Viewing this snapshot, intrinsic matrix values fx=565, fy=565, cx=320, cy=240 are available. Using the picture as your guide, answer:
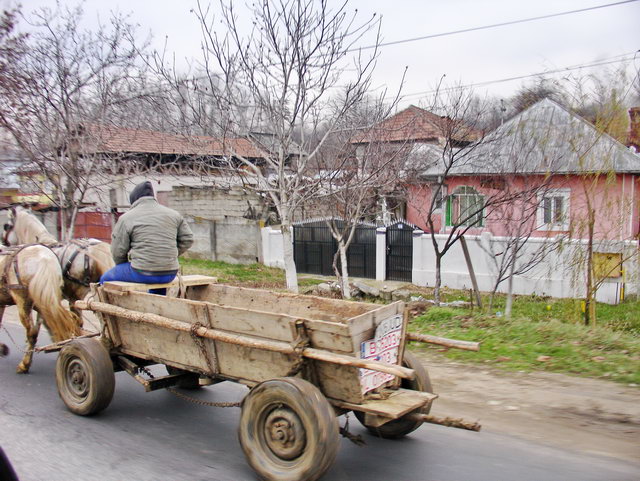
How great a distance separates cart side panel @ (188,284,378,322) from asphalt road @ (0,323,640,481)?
1.05 meters

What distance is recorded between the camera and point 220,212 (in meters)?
22.9

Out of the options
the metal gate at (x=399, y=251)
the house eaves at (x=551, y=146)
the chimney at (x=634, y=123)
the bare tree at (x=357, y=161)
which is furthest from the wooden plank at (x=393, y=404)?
the metal gate at (x=399, y=251)

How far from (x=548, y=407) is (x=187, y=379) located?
3469 millimetres

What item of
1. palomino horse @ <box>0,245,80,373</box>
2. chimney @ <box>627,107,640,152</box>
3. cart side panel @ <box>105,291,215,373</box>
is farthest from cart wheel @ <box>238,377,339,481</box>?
chimney @ <box>627,107,640,152</box>

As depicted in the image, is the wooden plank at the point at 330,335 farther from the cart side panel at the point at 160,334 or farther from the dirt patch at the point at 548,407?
the dirt patch at the point at 548,407

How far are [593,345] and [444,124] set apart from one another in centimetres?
585

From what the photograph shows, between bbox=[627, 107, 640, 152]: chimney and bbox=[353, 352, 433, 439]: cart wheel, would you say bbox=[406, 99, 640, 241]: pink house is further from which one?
bbox=[353, 352, 433, 439]: cart wheel

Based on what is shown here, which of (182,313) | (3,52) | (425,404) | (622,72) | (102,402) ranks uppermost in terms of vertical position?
(3,52)

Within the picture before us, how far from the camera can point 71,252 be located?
7.23m

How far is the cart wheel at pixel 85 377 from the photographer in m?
5.02

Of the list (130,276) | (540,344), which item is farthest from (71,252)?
(540,344)

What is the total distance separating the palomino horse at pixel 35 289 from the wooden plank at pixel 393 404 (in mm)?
3928

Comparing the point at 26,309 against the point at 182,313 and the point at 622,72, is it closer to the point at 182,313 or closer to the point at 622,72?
the point at 182,313

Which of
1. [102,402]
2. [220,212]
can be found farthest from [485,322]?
[220,212]
